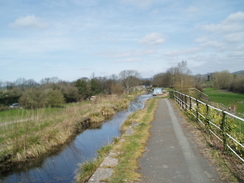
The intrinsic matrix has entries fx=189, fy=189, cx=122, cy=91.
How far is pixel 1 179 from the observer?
7184 mm

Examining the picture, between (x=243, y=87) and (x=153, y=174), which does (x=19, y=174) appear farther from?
(x=243, y=87)

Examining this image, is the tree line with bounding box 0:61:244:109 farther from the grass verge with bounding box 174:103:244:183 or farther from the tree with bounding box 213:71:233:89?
the grass verge with bounding box 174:103:244:183

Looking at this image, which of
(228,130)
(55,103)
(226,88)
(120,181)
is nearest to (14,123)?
(120,181)

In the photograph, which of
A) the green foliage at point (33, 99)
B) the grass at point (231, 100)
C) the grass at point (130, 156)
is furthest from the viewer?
the green foliage at point (33, 99)

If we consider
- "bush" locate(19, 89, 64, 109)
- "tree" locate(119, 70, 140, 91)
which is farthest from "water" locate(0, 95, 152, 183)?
"tree" locate(119, 70, 140, 91)

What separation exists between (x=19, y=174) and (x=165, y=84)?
233 ft

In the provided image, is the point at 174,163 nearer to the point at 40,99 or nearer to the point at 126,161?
the point at 126,161

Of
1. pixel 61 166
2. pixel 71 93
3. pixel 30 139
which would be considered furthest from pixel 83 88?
pixel 61 166

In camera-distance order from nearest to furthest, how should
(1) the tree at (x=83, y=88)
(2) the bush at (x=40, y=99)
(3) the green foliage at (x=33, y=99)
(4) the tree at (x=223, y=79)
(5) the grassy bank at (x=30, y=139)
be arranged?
(5) the grassy bank at (x=30, y=139) < (3) the green foliage at (x=33, y=99) < (2) the bush at (x=40, y=99) < (1) the tree at (x=83, y=88) < (4) the tree at (x=223, y=79)

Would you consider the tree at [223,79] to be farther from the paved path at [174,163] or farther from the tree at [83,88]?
the paved path at [174,163]

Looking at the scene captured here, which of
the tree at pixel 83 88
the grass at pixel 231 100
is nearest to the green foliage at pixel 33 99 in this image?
the tree at pixel 83 88

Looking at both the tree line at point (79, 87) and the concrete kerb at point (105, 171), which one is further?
the tree line at point (79, 87)

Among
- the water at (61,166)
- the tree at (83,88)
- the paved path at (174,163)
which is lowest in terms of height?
the water at (61,166)

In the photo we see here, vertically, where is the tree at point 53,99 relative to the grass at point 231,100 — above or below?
above
